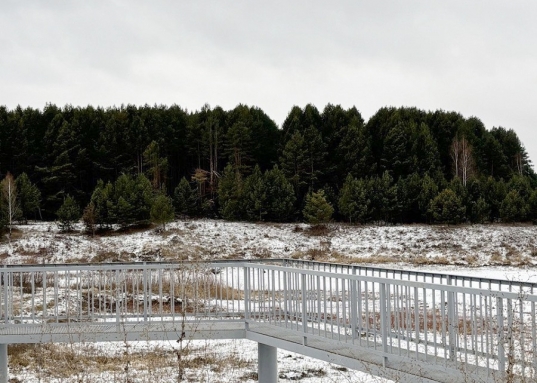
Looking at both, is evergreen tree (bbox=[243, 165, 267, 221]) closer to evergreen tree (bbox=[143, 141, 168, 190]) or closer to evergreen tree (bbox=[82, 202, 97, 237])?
evergreen tree (bbox=[143, 141, 168, 190])

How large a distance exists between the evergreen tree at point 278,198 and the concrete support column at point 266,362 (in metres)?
42.4

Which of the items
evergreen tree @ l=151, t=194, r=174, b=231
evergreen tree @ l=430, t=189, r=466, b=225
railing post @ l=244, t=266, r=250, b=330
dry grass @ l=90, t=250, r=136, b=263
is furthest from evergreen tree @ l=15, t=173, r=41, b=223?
railing post @ l=244, t=266, r=250, b=330

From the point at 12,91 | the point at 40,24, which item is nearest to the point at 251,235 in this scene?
the point at 40,24

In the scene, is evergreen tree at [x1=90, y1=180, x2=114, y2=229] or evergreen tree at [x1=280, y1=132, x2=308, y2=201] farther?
evergreen tree at [x1=280, y1=132, x2=308, y2=201]

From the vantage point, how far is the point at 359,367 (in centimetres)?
858

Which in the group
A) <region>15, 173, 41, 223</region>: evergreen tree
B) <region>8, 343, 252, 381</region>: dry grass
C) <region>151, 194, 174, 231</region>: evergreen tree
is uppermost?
<region>15, 173, 41, 223</region>: evergreen tree

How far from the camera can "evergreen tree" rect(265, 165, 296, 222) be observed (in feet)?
178

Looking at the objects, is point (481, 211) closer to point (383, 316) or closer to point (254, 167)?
point (254, 167)

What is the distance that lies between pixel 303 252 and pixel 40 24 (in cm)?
2811

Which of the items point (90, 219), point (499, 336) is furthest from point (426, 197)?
point (499, 336)

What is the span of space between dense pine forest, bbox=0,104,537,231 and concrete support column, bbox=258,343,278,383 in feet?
127

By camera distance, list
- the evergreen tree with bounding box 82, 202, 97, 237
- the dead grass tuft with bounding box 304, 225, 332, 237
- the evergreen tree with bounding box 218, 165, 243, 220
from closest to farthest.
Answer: the evergreen tree with bounding box 82, 202, 97, 237 < the dead grass tuft with bounding box 304, 225, 332, 237 < the evergreen tree with bounding box 218, 165, 243, 220

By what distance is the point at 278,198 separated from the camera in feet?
178

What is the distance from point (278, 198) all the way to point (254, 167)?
33.0 feet
